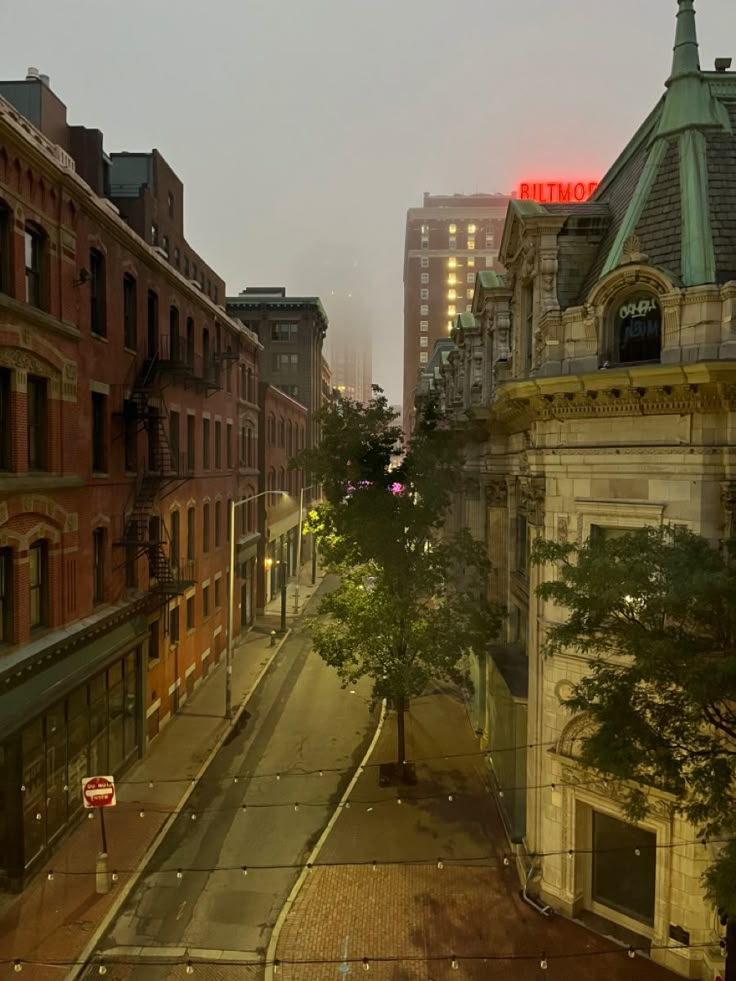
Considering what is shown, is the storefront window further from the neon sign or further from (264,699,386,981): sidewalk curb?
the neon sign

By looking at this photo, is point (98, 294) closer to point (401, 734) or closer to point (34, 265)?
point (34, 265)

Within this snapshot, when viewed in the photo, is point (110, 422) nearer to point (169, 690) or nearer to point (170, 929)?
point (169, 690)

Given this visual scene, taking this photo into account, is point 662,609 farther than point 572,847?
No

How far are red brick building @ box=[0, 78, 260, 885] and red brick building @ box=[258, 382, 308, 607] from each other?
13.6m

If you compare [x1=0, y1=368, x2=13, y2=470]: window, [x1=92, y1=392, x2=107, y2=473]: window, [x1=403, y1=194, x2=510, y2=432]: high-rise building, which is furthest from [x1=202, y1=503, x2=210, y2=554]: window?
[x1=403, y1=194, x2=510, y2=432]: high-rise building

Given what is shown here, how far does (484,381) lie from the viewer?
25.0 meters

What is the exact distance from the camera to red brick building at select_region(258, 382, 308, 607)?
147 ft

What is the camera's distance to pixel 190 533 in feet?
94.9

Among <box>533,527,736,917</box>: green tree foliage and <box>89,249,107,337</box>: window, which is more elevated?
<box>89,249,107,337</box>: window

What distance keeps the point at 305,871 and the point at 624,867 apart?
25.7 ft

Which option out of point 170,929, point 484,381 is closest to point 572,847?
point 170,929

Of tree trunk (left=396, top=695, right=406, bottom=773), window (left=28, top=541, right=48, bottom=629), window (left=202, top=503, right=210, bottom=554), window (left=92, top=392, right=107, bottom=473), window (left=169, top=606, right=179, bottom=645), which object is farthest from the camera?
window (left=202, top=503, right=210, bottom=554)

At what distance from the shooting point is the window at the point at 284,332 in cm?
7419

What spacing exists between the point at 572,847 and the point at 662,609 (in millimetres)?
8294
